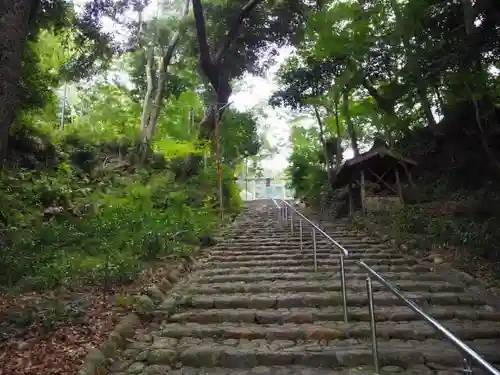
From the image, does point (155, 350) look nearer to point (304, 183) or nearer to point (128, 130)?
point (128, 130)

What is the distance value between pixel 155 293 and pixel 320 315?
7.38 ft

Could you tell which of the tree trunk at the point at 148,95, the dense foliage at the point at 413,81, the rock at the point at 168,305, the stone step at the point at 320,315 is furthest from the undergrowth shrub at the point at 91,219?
the dense foliage at the point at 413,81

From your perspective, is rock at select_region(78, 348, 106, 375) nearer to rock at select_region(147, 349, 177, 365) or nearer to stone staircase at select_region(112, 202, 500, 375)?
stone staircase at select_region(112, 202, 500, 375)

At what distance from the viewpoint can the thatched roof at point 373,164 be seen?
11.6 meters

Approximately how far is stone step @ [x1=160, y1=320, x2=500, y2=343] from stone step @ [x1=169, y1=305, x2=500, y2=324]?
0.31ft

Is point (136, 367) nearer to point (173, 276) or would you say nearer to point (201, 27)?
point (173, 276)

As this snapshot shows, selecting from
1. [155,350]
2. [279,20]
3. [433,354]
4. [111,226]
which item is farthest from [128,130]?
[433,354]

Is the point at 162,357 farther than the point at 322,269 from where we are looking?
No

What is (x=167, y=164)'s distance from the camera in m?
15.9

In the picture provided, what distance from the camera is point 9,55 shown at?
3920 mm

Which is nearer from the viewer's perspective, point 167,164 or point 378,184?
point 378,184

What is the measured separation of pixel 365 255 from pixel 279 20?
10.9 metres

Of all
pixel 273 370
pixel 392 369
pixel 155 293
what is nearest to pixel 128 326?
pixel 155 293

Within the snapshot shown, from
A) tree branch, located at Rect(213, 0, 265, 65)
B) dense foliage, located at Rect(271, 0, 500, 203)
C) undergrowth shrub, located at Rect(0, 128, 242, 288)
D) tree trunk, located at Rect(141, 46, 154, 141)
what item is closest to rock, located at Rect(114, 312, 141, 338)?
undergrowth shrub, located at Rect(0, 128, 242, 288)
